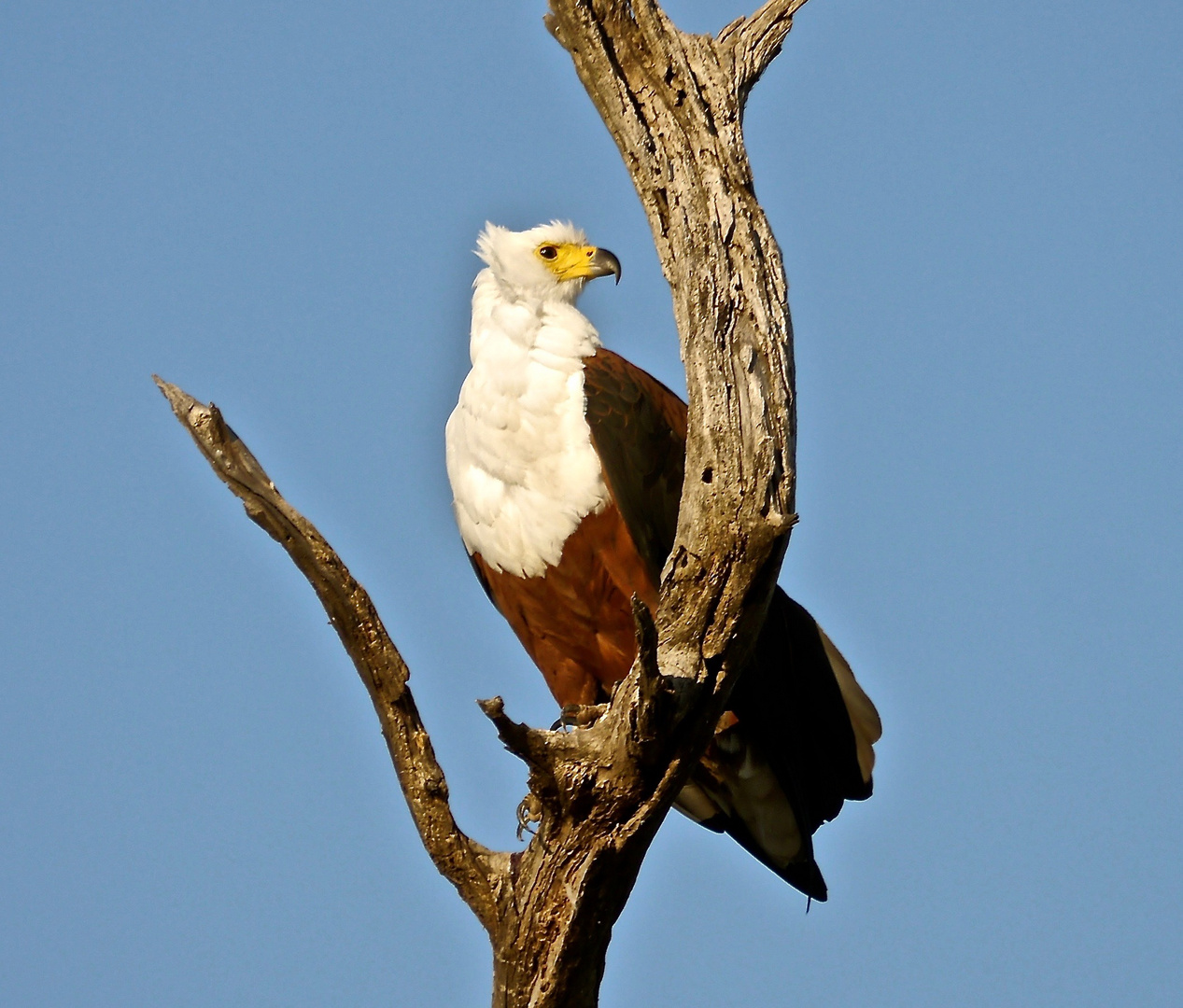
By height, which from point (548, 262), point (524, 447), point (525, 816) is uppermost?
point (548, 262)

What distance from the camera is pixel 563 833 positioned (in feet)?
13.5

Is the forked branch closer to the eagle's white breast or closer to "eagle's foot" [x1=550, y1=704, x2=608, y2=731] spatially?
"eagle's foot" [x1=550, y1=704, x2=608, y2=731]

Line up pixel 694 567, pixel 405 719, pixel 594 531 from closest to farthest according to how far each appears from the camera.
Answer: pixel 694 567 < pixel 405 719 < pixel 594 531

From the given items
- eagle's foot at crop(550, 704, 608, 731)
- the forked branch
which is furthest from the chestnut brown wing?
the forked branch

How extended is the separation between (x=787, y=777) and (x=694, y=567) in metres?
1.61

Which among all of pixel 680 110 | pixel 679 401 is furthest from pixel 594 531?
pixel 680 110

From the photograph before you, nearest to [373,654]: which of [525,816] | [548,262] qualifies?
[525,816]

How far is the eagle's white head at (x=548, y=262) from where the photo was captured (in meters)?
5.84

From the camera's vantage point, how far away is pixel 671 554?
412cm

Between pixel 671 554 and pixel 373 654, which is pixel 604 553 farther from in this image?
pixel 373 654

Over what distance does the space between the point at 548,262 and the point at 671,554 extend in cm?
218

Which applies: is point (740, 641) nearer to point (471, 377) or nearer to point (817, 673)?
point (817, 673)

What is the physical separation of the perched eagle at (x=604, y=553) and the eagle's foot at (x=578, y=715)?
0.21 meters

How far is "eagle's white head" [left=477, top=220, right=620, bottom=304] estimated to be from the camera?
5840 mm
